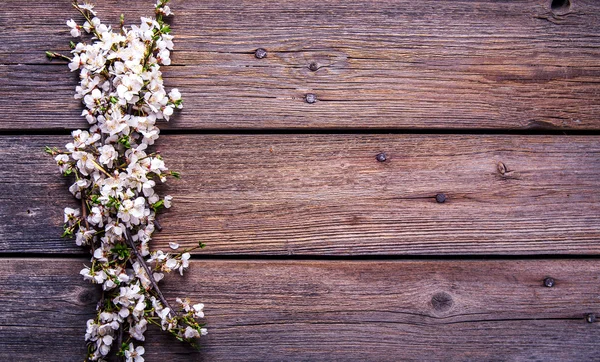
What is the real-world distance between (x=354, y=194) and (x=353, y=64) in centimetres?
22

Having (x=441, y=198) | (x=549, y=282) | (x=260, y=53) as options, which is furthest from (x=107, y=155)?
(x=549, y=282)

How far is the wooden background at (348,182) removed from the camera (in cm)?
85

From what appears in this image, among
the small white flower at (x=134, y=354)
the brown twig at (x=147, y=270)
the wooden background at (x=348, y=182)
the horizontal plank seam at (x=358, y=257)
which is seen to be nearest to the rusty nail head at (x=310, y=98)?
the wooden background at (x=348, y=182)

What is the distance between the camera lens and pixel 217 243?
0.85 m

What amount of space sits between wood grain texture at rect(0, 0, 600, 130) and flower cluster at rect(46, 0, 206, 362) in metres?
0.05

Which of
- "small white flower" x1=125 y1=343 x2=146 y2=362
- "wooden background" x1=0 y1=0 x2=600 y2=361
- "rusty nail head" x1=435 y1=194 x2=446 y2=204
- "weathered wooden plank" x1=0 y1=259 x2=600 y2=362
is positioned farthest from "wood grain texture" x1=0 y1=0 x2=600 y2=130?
"small white flower" x1=125 y1=343 x2=146 y2=362

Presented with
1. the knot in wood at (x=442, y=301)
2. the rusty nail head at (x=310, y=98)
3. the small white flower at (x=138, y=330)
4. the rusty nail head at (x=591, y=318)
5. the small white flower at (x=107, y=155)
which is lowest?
the small white flower at (x=138, y=330)

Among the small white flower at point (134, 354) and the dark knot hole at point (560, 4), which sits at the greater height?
the dark knot hole at point (560, 4)

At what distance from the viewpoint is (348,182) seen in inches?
33.8

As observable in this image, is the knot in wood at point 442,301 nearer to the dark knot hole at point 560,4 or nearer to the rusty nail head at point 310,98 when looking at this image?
the rusty nail head at point 310,98

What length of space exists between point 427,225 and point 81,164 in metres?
0.57

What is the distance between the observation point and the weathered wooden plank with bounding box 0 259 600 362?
2.78ft

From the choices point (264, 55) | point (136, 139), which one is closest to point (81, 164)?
point (136, 139)

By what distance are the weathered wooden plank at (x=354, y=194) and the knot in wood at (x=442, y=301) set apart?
0.07 meters
